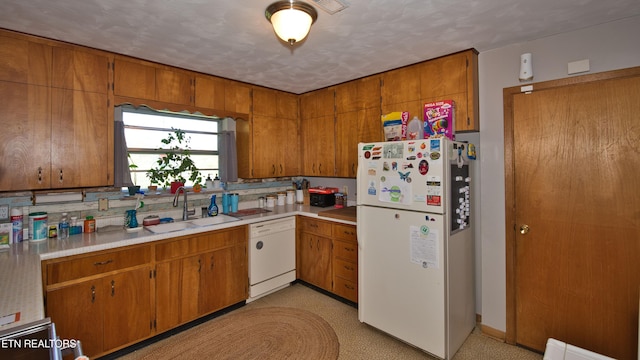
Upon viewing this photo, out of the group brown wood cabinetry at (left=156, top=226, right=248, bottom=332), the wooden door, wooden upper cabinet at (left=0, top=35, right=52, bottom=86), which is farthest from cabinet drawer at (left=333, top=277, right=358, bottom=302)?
wooden upper cabinet at (left=0, top=35, right=52, bottom=86)

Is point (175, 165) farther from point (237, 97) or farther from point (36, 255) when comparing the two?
point (36, 255)

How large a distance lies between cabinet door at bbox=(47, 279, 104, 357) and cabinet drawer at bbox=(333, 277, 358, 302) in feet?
6.89

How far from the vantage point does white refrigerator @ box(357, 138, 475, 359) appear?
2148 millimetres

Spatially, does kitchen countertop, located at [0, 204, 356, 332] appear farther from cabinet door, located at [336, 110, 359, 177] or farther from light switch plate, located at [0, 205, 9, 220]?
cabinet door, located at [336, 110, 359, 177]

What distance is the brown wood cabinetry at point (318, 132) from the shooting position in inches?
146

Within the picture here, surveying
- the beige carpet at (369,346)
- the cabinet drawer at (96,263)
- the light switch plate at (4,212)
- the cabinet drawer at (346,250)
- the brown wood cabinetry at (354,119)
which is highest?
the brown wood cabinetry at (354,119)

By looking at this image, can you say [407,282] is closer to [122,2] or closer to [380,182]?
[380,182]

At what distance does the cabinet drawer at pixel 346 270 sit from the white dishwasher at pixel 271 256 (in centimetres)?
63

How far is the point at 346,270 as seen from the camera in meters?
3.09

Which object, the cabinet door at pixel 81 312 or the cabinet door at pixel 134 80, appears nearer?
the cabinet door at pixel 81 312

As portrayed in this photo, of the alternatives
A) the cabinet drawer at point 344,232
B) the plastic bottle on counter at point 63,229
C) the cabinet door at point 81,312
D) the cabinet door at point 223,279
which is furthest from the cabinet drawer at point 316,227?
the plastic bottle on counter at point 63,229

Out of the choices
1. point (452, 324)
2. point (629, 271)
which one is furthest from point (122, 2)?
point (629, 271)

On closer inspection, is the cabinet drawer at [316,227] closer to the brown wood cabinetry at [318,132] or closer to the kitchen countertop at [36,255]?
the kitchen countertop at [36,255]

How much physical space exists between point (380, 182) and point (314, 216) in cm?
116
